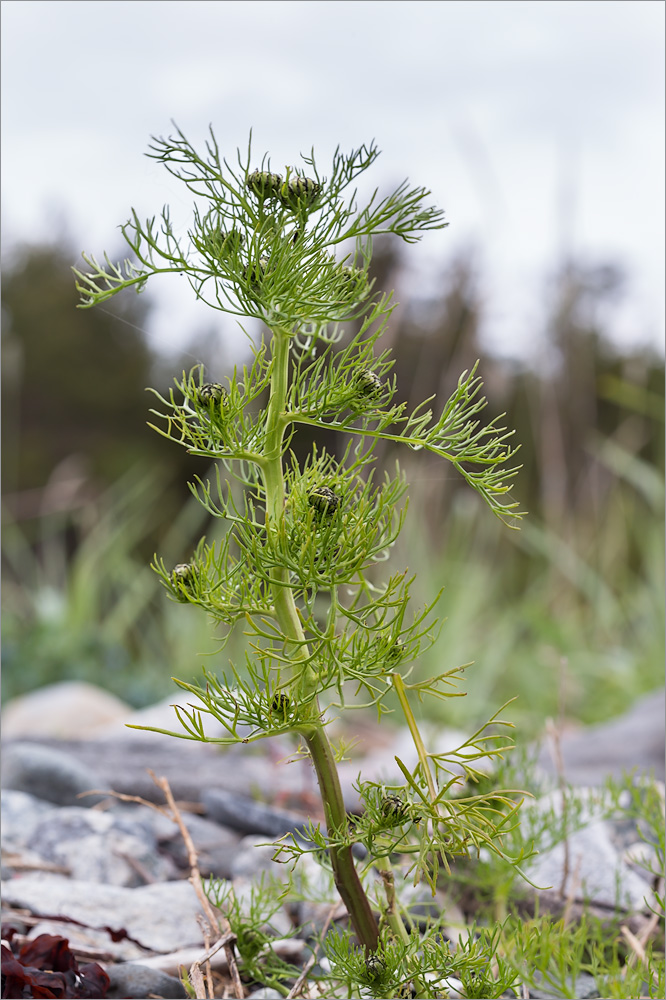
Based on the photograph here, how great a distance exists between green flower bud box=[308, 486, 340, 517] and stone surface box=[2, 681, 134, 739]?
203cm

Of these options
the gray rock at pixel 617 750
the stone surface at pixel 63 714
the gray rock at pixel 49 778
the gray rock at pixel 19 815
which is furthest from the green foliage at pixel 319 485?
the stone surface at pixel 63 714

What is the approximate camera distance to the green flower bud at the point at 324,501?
2.09ft

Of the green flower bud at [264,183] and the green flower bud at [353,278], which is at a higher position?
the green flower bud at [264,183]

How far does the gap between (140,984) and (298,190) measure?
Answer: 0.77 m

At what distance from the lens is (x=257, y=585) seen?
0.70m

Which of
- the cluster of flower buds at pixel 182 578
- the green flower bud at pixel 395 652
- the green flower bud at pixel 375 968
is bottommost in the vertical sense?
the green flower bud at pixel 375 968

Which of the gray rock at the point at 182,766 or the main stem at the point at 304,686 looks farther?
the gray rock at the point at 182,766

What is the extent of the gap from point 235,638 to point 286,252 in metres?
2.67

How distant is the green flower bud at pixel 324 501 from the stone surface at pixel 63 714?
2034mm

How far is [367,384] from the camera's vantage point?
0.67m

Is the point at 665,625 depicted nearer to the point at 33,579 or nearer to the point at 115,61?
the point at 115,61

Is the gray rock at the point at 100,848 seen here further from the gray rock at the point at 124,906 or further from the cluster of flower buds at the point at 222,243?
the cluster of flower buds at the point at 222,243

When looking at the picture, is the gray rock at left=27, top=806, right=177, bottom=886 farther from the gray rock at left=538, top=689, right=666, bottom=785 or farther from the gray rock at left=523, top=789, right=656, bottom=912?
the gray rock at left=538, top=689, right=666, bottom=785

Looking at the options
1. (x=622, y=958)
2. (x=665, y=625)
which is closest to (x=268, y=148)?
(x=622, y=958)
